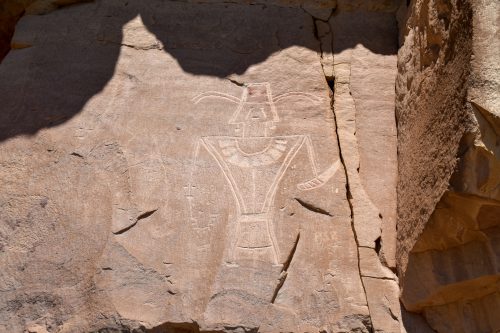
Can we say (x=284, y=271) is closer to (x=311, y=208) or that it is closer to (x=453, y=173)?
(x=311, y=208)

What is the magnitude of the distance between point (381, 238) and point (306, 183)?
0.57 meters

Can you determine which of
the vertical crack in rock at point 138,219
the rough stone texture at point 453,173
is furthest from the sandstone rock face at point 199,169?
the rough stone texture at point 453,173

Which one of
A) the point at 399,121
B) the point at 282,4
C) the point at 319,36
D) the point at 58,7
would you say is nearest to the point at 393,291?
the point at 399,121

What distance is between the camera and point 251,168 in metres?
4.13

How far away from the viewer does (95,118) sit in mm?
4438

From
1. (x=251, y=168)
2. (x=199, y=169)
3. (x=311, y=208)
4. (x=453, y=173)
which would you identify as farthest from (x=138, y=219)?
(x=453, y=173)

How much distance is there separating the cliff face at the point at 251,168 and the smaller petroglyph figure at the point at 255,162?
0.5 inches

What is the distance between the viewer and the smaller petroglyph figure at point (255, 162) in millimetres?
3861

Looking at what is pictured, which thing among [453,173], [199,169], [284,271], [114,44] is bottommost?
[284,271]

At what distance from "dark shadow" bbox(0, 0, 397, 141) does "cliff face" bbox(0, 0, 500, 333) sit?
1 cm

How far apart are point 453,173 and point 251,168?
145 cm

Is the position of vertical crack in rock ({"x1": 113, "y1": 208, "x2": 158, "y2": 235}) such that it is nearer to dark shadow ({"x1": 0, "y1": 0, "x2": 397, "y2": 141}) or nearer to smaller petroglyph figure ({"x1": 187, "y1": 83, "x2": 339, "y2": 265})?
smaller petroglyph figure ({"x1": 187, "y1": 83, "x2": 339, "y2": 265})

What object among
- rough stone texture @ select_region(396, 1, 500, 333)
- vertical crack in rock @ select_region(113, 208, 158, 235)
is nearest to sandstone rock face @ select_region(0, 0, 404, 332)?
vertical crack in rock @ select_region(113, 208, 158, 235)

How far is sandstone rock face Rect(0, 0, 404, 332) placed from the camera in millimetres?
3662
